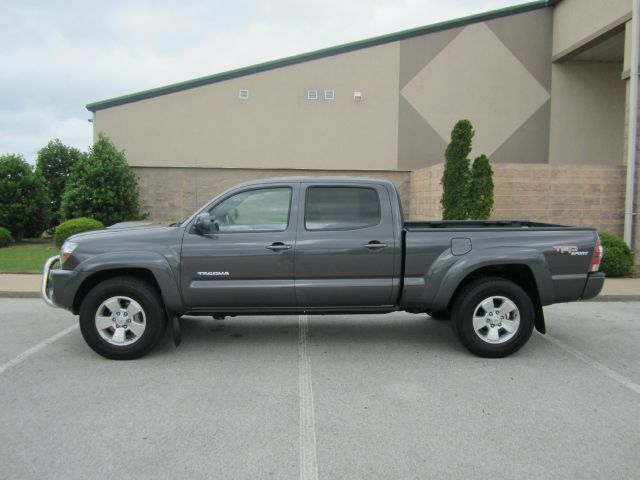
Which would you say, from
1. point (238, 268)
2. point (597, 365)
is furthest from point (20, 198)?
point (597, 365)

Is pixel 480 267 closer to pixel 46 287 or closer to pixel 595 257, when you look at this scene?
pixel 595 257

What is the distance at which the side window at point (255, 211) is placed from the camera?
228 inches

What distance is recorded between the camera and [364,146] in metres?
17.9

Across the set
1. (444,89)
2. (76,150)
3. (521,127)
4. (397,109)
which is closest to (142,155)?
(76,150)

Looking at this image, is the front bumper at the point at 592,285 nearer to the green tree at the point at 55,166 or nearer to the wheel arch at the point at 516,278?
the wheel arch at the point at 516,278

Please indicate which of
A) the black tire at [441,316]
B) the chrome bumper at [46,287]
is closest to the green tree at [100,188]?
the chrome bumper at [46,287]

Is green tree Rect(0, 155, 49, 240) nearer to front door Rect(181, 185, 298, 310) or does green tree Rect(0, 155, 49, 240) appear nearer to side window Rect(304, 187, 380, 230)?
front door Rect(181, 185, 298, 310)

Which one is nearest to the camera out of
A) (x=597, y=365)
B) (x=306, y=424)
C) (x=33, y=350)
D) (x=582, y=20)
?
(x=306, y=424)

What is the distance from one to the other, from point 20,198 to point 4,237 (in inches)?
57.5

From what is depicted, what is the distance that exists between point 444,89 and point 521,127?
9.09 feet

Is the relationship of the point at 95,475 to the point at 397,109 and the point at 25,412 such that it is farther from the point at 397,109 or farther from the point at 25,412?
the point at 397,109

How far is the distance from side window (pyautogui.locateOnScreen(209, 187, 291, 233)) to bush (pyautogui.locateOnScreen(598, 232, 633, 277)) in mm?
7952

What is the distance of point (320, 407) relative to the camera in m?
4.40

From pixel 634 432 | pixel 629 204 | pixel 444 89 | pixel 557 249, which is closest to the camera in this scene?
pixel 634 432
